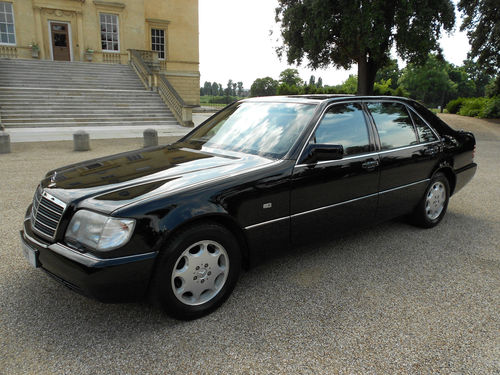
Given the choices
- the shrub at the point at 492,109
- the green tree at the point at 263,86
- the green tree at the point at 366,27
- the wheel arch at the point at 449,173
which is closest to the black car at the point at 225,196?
the wheel arch at the point at 449,173

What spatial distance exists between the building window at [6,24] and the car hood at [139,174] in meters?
26.0

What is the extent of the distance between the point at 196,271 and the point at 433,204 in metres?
3.40

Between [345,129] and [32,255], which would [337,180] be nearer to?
[345,129]

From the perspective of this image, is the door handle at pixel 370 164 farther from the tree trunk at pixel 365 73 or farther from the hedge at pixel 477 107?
the hedge at pixel 477 107

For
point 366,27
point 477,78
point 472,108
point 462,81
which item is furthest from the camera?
point 477,78

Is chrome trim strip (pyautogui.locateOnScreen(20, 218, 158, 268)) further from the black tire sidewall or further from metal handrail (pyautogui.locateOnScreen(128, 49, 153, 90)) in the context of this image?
metal handrail (pyautogui.locateOnScreen(128, 49, 153, 90))

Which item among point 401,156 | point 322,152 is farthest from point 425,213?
point 322,152

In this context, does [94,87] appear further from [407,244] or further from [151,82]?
[407,244]

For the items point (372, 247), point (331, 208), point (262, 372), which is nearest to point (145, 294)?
point (262, 372)

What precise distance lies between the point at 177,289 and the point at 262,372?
0.83m

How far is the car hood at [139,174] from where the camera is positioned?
2.57m

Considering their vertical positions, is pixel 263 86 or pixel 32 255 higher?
pixel 263 86

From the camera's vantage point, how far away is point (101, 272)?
2.32m

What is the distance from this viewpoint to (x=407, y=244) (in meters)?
4.25
